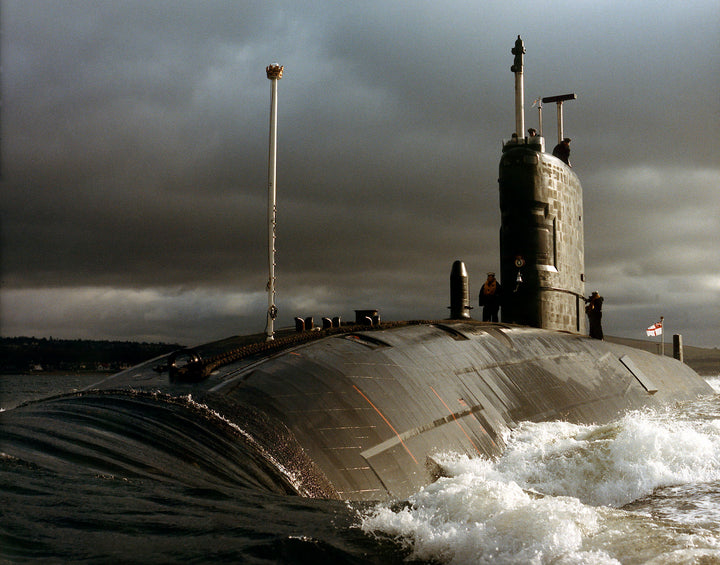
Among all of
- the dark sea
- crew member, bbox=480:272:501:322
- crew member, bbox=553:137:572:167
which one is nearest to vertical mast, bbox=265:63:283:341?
the dark sea

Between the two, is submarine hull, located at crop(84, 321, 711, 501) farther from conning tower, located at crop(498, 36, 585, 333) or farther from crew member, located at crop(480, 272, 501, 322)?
crew member, located at crop(480, 272, 501, 322)

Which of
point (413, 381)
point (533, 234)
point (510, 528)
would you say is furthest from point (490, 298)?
point (510, 528)

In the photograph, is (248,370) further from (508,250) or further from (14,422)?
(508,250)

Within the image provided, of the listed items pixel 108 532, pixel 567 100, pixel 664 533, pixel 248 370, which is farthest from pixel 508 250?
pixel 108 532

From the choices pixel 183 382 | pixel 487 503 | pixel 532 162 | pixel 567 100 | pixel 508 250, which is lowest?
pixel 487 503

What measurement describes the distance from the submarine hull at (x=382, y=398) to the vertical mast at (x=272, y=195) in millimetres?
541

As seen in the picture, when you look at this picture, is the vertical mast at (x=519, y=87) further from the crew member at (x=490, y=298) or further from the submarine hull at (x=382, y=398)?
the submarine hull at (x=382, y=398)

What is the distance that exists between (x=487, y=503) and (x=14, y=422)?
330 cm

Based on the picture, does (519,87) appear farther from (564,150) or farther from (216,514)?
(216,514)

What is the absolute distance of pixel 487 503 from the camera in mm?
3664

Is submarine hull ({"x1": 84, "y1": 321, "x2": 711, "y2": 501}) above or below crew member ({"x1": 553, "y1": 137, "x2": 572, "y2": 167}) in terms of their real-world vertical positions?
below

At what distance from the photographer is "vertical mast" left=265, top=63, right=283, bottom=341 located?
7707 mm

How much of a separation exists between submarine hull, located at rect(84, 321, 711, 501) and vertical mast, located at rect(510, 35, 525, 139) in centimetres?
512

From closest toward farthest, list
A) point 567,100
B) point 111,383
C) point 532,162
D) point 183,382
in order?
point 183,382 → point 111,383 → point 532,162 → point 567,100
